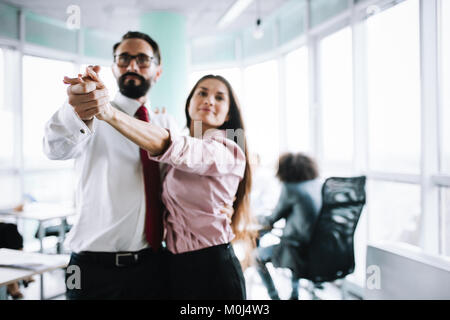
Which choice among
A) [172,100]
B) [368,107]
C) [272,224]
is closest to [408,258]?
[272,224]

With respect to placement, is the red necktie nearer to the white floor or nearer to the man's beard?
the man's beard

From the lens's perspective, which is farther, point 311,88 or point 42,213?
point 311,88

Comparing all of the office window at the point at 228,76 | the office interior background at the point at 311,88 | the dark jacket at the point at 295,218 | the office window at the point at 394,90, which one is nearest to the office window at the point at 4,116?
the office interior background at the point at 311,88

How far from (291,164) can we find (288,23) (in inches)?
88.0

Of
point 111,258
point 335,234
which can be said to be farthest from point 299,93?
point 111,258

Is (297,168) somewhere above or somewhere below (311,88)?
below

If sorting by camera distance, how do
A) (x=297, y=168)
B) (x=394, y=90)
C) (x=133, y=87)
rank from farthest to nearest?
(x=394, y=90) < (x=297, y=168) < (x=133, y=87)

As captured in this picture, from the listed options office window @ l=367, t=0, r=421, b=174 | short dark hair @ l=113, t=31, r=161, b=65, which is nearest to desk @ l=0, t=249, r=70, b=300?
short dark hair @ l=113, t=31, r=161, b=65

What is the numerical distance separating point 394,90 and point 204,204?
212 cm

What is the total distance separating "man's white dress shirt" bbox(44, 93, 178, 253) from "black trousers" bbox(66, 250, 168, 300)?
4 cm

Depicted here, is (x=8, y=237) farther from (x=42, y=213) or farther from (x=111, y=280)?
(x=42, y=213)

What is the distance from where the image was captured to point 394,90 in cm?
229

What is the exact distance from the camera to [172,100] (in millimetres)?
2545

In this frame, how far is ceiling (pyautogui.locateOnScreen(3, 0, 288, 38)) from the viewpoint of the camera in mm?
929
